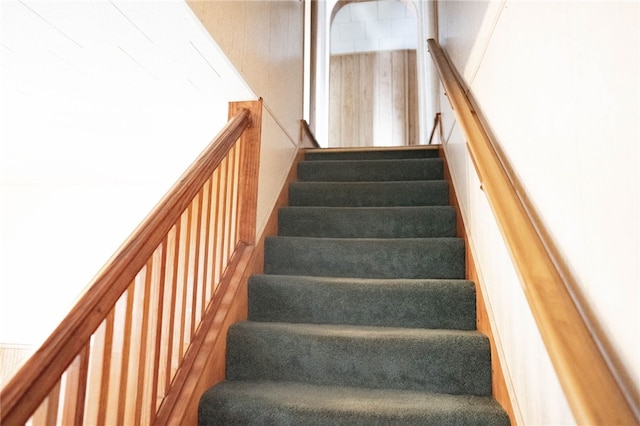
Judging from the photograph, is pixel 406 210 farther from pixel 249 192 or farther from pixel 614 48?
pixel 614 48

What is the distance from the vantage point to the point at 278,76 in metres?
2.34

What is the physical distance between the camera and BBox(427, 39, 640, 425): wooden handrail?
61cm

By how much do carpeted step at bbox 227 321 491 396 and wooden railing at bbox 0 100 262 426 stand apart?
0.74 ft

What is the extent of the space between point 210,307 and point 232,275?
20 cm

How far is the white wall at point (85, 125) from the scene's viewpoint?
3.77 ft

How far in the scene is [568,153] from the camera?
0.82m

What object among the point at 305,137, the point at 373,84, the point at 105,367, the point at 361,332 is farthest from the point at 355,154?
the point at 373,84

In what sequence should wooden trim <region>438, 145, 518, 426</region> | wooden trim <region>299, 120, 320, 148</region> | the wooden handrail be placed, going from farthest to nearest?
wooden trim <region>299, 120, 320, 148</region>
wooden trim <region>438, 145, 518, 426</region>
the wooden handrail

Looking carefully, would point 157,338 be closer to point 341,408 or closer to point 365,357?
point 341,408

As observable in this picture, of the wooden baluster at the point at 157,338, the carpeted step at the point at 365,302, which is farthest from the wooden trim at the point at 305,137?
the wooden baluster at the point at 157,338

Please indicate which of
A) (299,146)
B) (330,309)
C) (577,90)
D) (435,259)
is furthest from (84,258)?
(577,90)

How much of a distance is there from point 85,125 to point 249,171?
87cm

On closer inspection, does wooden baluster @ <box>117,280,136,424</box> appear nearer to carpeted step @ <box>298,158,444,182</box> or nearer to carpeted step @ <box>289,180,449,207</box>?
carpeted step @ <box>289,180,449,207</box>

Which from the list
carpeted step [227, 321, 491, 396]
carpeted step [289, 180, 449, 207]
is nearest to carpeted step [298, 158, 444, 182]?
carpeted step [289, 180, 449, 207]
